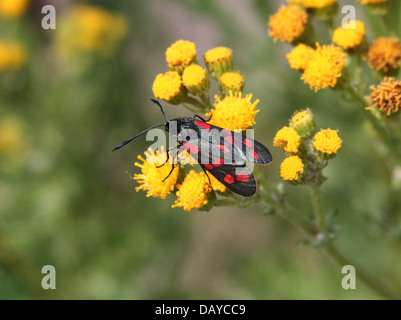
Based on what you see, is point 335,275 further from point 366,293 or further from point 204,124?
point 204,124

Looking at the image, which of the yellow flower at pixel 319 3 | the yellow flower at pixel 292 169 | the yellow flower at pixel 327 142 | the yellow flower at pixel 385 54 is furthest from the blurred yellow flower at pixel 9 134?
the yellow flower at pixel 385 54

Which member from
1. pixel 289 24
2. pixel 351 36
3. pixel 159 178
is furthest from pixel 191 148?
pixel 351 36

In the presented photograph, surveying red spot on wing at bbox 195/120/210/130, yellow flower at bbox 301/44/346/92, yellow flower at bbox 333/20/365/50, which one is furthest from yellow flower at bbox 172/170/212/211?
yellow flower at bbox 333/20/365/50

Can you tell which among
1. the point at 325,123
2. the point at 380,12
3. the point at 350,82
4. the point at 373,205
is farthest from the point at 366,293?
the point at 380,12

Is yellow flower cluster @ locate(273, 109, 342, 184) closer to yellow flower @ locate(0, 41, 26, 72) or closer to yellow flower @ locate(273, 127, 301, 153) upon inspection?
yellow flower @ locate(273, 127, 301, 153)

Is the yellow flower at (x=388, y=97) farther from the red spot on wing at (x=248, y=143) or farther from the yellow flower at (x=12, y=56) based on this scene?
the yellow flower at (x=12, y=56)
